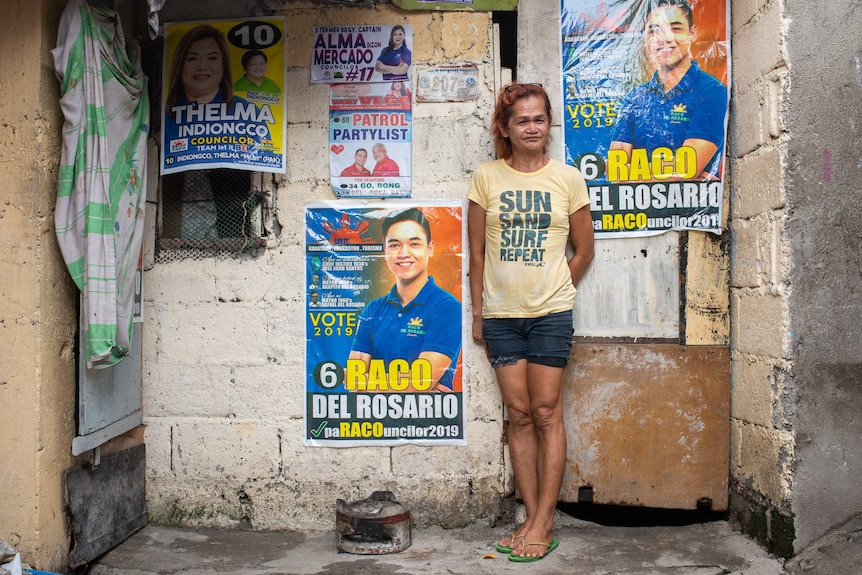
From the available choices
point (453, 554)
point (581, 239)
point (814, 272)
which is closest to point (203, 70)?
point (581, 239)

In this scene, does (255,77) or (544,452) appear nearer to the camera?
(544,452)

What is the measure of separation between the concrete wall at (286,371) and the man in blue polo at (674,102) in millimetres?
823

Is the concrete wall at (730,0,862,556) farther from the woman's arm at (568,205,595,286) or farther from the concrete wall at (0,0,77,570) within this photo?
the concrete wall at (0,0,77,570)

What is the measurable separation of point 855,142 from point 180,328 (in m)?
3.64

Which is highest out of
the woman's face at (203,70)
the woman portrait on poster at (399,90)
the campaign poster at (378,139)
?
the woman's face at (203,70)

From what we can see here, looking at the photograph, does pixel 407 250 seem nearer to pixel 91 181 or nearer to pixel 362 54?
pixel 362 54

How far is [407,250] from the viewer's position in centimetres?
414

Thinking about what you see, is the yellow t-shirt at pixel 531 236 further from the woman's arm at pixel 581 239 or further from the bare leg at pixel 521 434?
the bare leg at pixel 521 434

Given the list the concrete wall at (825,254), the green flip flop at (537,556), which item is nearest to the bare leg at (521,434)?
the green flip flop at (537,556)

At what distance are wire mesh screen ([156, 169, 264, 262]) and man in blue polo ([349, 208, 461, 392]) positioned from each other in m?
0.77

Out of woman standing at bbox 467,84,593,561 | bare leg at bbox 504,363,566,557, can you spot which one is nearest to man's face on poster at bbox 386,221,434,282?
woman standing at bbox 467,84,593,561

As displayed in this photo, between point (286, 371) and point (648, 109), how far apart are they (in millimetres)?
2480

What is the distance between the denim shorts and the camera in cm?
383

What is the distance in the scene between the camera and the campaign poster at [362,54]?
163 inches
